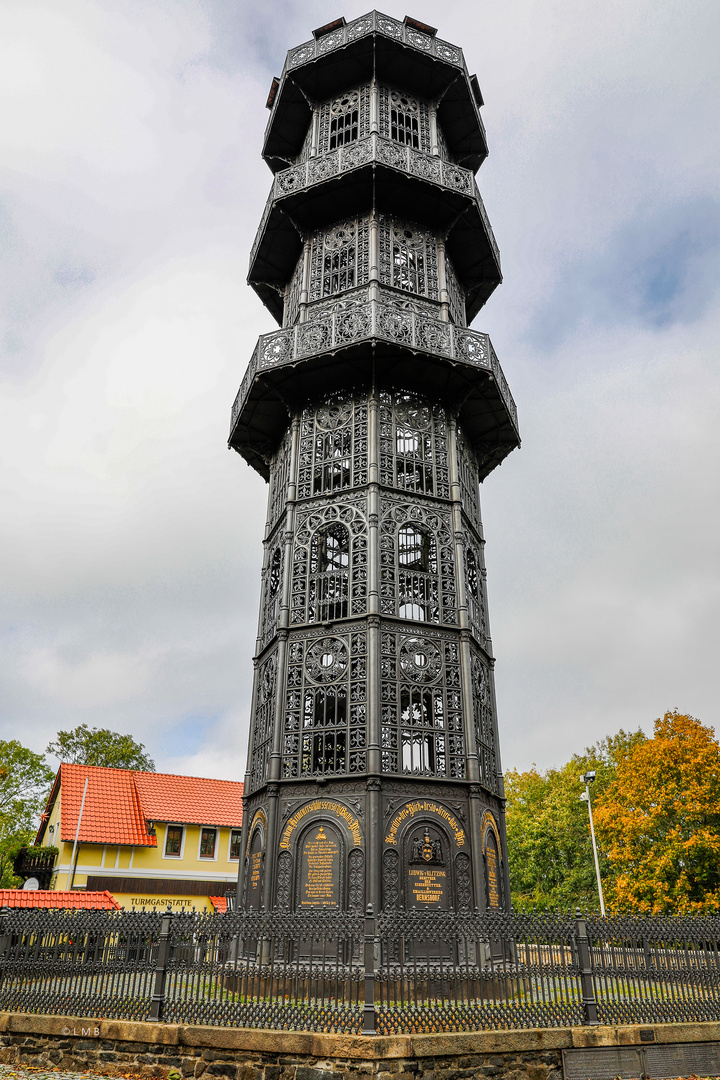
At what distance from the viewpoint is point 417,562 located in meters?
17.9

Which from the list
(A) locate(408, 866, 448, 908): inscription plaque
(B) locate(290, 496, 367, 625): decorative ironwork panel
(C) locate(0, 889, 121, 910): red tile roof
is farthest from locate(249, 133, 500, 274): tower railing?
(C) locate(0, 889, 121, 910): red tile roof

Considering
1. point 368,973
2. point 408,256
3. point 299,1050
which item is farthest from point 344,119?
point 299,1050

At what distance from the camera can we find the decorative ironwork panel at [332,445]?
1788 centimetres

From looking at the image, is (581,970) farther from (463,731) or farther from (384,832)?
(463,731)

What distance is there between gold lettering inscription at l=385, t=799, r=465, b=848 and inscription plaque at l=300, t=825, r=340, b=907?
1153 millimetres

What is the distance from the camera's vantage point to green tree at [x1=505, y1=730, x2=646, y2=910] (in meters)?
39.4

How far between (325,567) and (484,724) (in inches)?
203

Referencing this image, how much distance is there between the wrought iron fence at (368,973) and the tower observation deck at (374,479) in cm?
252

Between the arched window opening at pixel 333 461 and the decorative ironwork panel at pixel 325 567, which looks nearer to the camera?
the decorative ironwork panel at pixel 325 567

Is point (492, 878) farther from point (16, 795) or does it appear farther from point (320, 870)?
point (16, 795)

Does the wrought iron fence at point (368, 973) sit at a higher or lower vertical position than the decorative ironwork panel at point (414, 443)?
lower

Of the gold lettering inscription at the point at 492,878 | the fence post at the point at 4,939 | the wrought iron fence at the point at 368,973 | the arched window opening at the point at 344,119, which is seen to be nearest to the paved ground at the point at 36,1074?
the wrought iron fence at the point at 368,973

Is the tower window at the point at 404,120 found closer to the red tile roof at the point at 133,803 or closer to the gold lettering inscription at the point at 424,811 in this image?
the gold lettering inscription at the point at 424,811

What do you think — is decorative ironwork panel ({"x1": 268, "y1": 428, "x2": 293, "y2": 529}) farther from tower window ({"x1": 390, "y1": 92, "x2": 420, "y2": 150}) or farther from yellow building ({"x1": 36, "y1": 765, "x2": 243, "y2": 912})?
yellow building ({"x1": 36, "y1": 765, "x2": 243, "y2": 912})
